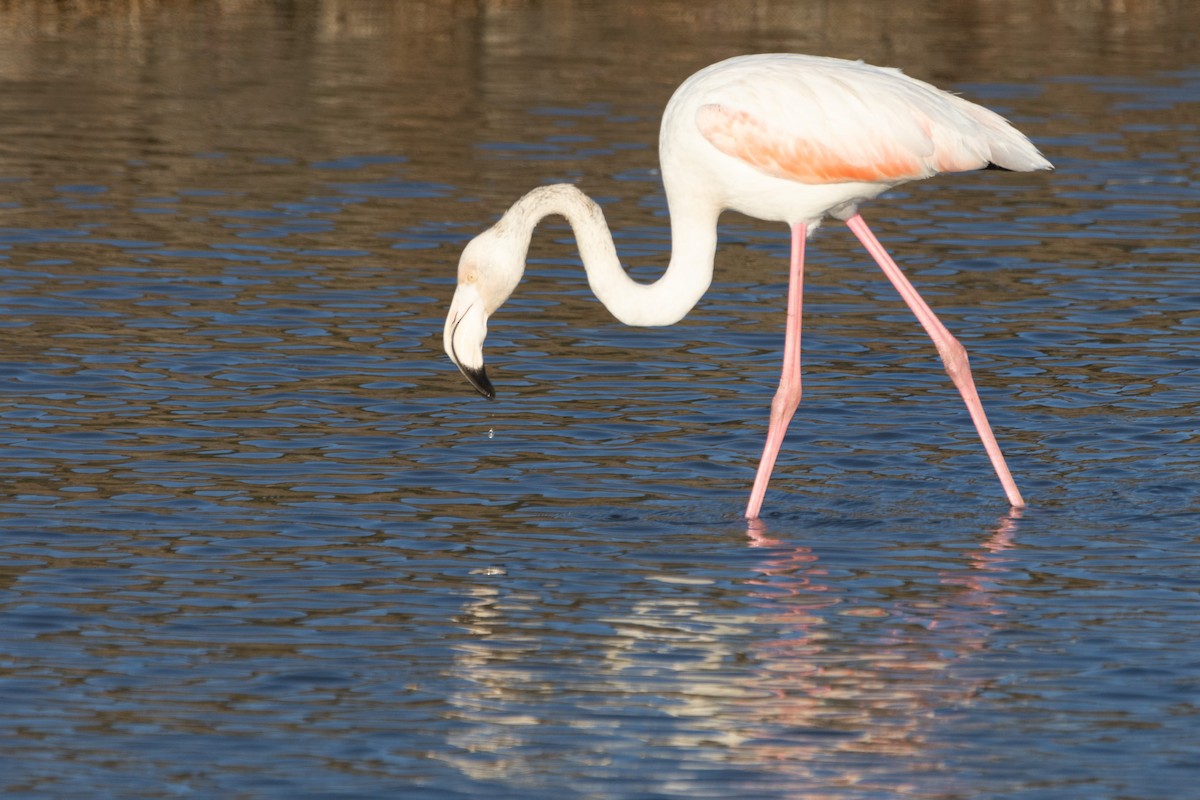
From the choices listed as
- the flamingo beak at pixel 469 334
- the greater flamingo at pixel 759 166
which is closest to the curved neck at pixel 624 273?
the greater flamingo at pixel 759 166

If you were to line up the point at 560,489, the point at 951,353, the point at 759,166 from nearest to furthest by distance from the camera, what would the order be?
the point at 759,166, the point at 560,489, the point at 951,353

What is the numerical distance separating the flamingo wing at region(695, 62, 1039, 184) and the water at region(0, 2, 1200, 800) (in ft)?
4.48

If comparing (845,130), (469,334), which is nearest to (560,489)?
(469,334)

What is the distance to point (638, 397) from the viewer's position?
10.6 metres

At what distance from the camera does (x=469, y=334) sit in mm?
8289

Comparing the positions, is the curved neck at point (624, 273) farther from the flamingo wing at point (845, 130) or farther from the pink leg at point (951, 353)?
the pink leg at point (951, 353)

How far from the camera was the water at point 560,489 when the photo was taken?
20.6 feet

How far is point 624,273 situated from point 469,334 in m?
0.70

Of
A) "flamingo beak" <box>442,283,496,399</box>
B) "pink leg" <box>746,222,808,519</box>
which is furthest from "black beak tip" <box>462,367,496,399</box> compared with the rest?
"pink leg" <box>746,222,808,519</box>

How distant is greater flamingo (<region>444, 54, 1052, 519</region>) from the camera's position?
844 cm

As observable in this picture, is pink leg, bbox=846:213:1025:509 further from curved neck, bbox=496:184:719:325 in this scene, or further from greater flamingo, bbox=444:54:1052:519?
curved neck, bbox=496:184:719:325

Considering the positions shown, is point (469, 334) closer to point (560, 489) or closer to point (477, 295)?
point (477, 295)

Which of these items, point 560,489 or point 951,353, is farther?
point 951,353

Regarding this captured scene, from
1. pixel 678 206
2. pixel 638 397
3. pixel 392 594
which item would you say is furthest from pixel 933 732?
pixel 638 397
